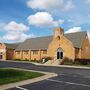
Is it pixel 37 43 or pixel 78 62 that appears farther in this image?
→ pixel 37 43

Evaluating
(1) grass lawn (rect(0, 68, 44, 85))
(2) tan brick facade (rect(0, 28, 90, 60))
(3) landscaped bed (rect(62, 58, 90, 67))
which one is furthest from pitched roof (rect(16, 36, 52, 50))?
(1) grass lawn (rect(0, 68, 44, 85))

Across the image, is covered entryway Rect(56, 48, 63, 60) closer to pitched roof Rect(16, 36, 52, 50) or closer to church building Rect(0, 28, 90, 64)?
church building Rect(0, 28, 90, 64)

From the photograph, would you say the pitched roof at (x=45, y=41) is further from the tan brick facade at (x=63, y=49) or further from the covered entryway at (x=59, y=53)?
the covered entryway at (x=59, y=53)

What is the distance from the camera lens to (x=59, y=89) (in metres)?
14.4

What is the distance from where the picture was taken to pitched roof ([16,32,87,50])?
5094 cm

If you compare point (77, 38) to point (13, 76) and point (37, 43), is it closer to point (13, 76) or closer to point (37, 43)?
point (37, 43)

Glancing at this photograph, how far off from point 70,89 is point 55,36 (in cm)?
3806

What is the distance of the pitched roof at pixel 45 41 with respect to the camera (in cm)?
5094

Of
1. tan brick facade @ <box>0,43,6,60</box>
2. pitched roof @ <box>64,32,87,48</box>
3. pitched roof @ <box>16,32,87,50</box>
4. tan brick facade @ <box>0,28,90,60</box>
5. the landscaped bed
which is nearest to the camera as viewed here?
the landscaped bed

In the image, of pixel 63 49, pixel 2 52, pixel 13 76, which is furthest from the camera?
pixel 2 52

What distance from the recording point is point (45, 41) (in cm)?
6116

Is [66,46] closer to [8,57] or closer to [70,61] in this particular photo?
[70,61]

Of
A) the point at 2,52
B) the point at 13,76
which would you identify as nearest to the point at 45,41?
the point at 2,52

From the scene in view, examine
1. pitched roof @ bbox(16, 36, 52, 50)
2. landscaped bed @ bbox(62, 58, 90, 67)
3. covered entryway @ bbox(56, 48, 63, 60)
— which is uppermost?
pitched roof @ bbox(16, 36, 52, 50)
